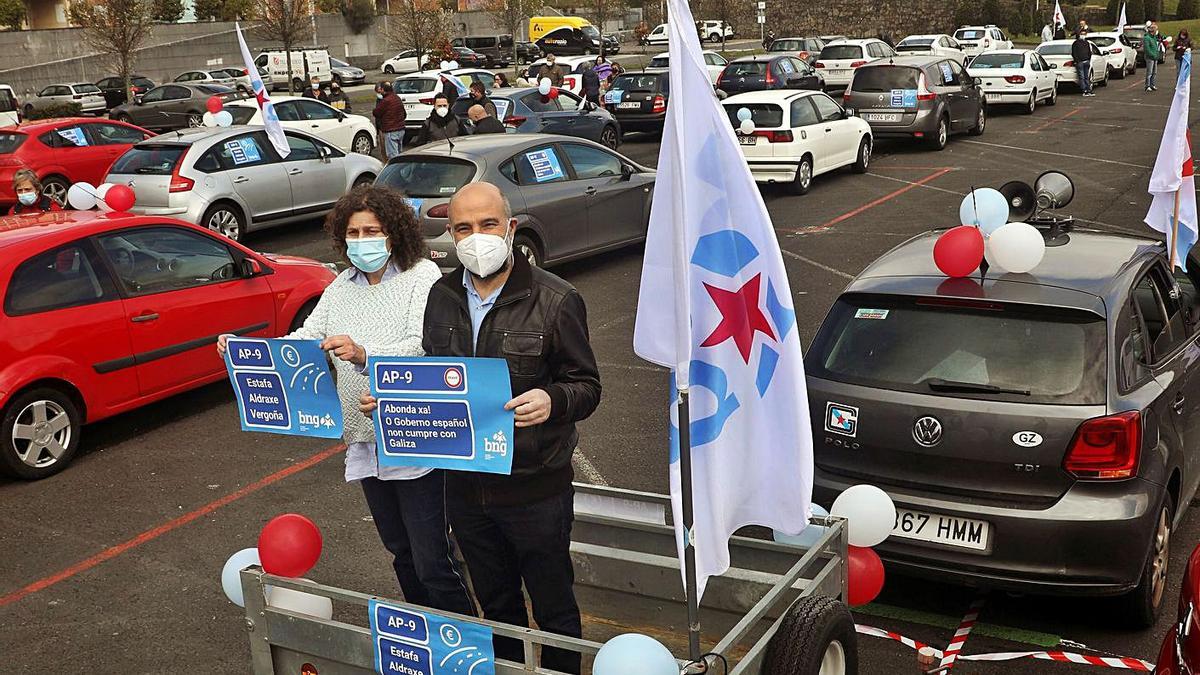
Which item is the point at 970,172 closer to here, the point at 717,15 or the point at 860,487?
the point at 860,487

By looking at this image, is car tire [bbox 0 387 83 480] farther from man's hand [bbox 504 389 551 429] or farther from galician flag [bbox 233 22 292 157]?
galician flag [bbox 233 22 292 157]

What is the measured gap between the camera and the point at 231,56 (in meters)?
58.5

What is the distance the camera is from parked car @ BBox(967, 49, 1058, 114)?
27.9 m

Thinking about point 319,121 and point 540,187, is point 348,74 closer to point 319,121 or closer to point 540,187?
point 319,121

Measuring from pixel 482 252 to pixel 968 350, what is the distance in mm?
2303

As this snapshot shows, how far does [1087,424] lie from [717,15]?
71057 mm

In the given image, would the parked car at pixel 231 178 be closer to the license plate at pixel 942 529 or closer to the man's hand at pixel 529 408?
the license plate at pixel 942 529

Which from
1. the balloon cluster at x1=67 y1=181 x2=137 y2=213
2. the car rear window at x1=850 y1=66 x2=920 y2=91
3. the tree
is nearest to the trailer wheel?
the balloon cluster at x1=67 y1=181 x2=137 y2=213

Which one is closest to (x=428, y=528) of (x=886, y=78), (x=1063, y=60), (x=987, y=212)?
(x=987, y=212)

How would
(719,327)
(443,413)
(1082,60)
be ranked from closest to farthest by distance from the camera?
(719,327), (443,413), (1082,60)

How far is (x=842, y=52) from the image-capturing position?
121 ft

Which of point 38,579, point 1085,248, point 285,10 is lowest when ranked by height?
point 38,579

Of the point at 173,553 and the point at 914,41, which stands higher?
the point at 914,41

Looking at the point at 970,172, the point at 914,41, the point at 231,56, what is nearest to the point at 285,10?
the point at 231,56
